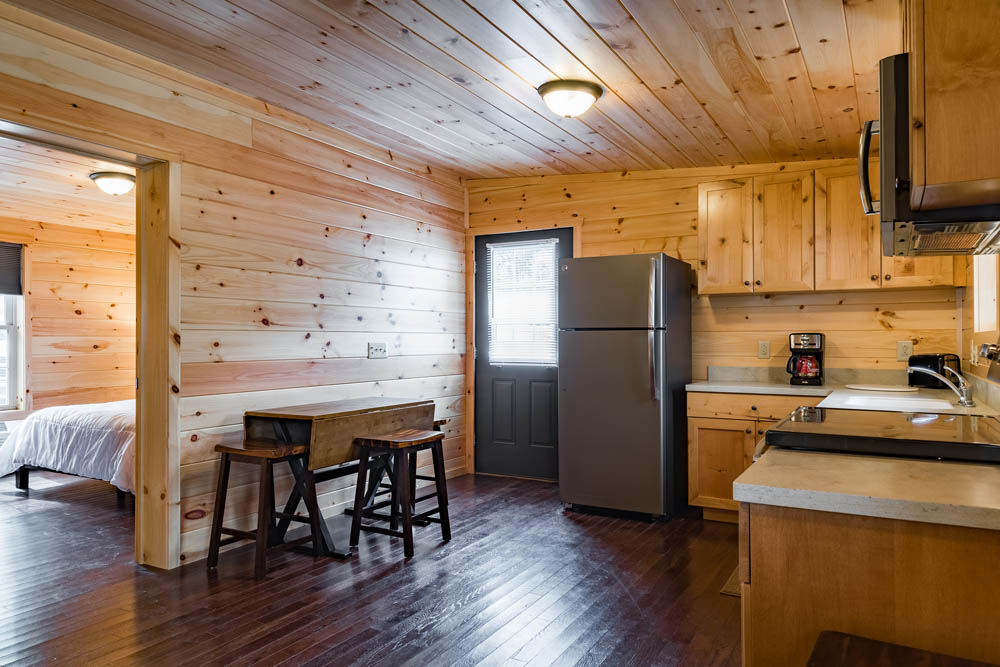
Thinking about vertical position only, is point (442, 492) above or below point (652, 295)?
below

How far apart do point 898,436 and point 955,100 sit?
2.52 ft

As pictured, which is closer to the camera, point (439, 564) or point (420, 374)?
point (439, 564)

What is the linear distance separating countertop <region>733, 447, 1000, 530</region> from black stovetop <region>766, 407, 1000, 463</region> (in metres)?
0.04

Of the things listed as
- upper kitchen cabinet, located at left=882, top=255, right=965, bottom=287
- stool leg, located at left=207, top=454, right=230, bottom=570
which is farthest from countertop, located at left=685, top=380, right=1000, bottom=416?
stool leg, located at left=207, top=454, right=230, bottom=570

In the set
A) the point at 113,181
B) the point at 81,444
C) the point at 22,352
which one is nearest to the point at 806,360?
the point at 113,181

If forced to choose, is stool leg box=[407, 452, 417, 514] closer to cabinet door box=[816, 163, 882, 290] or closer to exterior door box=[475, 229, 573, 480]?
exterior door box=[475, 229, 573, 480]

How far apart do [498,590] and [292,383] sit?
1.67 m

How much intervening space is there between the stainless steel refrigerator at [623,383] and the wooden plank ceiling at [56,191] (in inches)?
111

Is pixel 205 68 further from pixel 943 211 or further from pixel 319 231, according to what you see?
pixel 943 211

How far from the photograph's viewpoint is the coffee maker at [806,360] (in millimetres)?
4012

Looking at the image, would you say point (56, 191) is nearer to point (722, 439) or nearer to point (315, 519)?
point (315, 519)

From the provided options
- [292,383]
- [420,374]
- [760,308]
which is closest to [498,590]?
[292,383]

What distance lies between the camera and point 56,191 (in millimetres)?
5035

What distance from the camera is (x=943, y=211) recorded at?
1302 millimetres
